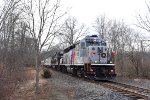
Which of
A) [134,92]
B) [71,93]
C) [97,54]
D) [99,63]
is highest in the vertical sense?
[97,54]

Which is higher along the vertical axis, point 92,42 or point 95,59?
point 92,42

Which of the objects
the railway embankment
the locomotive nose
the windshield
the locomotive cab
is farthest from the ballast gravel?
the windshield

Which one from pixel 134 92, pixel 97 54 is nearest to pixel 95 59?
pixel 97 54

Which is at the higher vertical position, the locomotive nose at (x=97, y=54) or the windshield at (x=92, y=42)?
the windshield at (x=92, y=42)

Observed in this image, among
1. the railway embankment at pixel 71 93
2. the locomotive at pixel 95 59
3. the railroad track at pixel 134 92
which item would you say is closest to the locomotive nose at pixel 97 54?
the locomotive at pixel 95 59

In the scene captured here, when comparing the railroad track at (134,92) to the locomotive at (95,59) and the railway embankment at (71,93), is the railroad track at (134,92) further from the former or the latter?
the locomotive at (95,59)

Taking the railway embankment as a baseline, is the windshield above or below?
above

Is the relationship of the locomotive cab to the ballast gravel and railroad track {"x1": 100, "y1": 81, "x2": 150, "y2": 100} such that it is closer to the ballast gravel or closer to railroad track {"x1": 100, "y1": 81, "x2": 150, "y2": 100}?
the ballast gravel

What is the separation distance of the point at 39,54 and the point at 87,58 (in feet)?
32.6

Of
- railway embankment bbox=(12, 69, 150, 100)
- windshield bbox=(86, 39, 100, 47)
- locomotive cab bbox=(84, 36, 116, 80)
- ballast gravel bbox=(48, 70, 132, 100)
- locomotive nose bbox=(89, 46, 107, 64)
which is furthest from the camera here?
windshield bbox=(86, 39, 100, 47)

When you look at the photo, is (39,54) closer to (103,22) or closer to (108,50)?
(108,50)

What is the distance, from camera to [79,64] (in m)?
25.3

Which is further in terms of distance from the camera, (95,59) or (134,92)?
(95,59)

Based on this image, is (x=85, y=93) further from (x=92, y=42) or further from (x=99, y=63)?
(x=92, y=42)
